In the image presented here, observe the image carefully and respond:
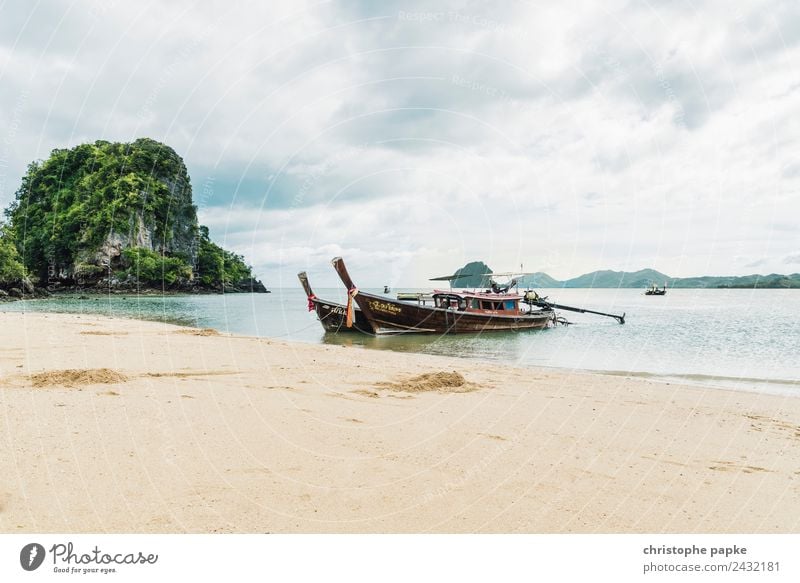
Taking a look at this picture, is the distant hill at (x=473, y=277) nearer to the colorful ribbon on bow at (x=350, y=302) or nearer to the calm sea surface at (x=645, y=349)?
the calm sea surface at (x=645, y=349)

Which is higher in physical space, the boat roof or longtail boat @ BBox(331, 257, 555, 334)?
the boat roof

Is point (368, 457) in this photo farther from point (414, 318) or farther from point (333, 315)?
point (333, 315)

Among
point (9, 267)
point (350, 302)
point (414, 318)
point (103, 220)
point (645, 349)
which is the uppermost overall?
point (103, 220)

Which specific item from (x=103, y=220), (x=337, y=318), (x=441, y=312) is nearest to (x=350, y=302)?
(x=337, y=318)

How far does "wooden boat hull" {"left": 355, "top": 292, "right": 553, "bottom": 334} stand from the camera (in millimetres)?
25781

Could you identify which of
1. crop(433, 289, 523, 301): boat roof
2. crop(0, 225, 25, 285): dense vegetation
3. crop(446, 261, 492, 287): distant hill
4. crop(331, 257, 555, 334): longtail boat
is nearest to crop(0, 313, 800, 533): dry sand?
crop(331, 257, 555, 334): longtail boat

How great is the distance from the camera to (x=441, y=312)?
2669 cm

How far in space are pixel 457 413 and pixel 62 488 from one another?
495 centimetres

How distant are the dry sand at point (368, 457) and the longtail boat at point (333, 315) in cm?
1763

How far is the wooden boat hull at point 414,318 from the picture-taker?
25781 mm

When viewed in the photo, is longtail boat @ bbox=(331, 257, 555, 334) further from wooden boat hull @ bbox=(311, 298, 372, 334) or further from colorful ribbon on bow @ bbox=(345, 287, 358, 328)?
wooden boat hull @ bbox=(311, 298, 372, 334)

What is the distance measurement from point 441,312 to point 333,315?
633cm

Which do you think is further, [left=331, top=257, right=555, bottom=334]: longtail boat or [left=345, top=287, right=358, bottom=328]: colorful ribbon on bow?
[left=331, top=257, right=555, bottom=334]: longtail boat
